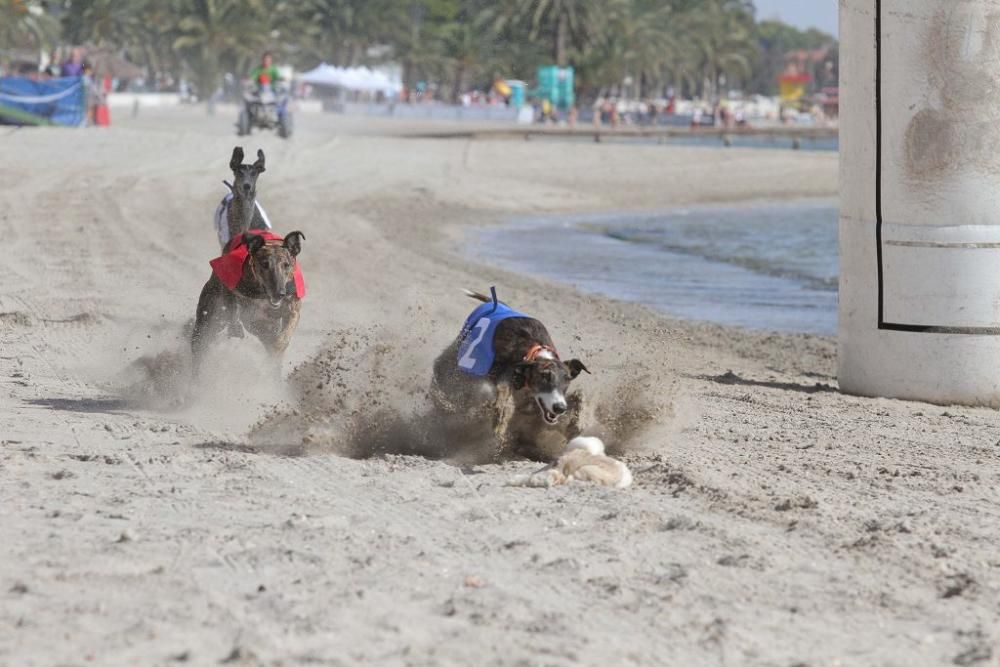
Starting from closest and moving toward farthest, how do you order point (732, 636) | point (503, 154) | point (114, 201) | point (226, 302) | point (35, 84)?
point (732, 636) < point (226, 302) < point (114, 201) < point (35, 84) < point (503, 154)

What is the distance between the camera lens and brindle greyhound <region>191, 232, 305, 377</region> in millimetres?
9070

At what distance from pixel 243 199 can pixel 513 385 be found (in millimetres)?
2981

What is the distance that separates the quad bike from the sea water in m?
9.31

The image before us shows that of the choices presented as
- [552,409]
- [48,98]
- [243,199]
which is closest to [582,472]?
[552,409]

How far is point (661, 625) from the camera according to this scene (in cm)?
500

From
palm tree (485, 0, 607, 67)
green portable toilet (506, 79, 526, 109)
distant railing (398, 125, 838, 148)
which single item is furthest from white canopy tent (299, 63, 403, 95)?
distant railing (398, 125, 838, 148)

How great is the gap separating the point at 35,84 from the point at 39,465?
32665mm

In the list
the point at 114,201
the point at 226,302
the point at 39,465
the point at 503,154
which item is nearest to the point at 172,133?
the point at 503,154

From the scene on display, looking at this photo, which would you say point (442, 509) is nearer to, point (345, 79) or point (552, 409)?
point (552, 409)

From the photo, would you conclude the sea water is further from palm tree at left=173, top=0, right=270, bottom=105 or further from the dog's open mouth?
palm tree at left=173, top=0, right=270, bottom=105

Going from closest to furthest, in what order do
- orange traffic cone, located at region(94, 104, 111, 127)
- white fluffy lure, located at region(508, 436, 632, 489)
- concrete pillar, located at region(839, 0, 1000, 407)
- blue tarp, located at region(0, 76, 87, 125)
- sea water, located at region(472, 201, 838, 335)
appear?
white fluffy lure, located at region(508, 436, 632, 489)
concrete pillar, located at region(839, 0, 1000, 407)
sea water, located at region(472, 201, 838, 335)
blue tarp, located at region(0, 76, 87, 125)
orange traffic cone, located at region(94, 104, 111, 127)

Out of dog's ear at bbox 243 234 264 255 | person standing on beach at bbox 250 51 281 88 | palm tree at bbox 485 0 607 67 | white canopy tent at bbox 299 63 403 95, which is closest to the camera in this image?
dog's ear at bbox 243 234 264 255

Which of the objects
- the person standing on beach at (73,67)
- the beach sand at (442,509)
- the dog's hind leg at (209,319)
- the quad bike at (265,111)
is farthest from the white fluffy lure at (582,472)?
the person standing on beach at (73,67)

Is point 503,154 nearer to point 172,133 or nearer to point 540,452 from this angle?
point 172,133
